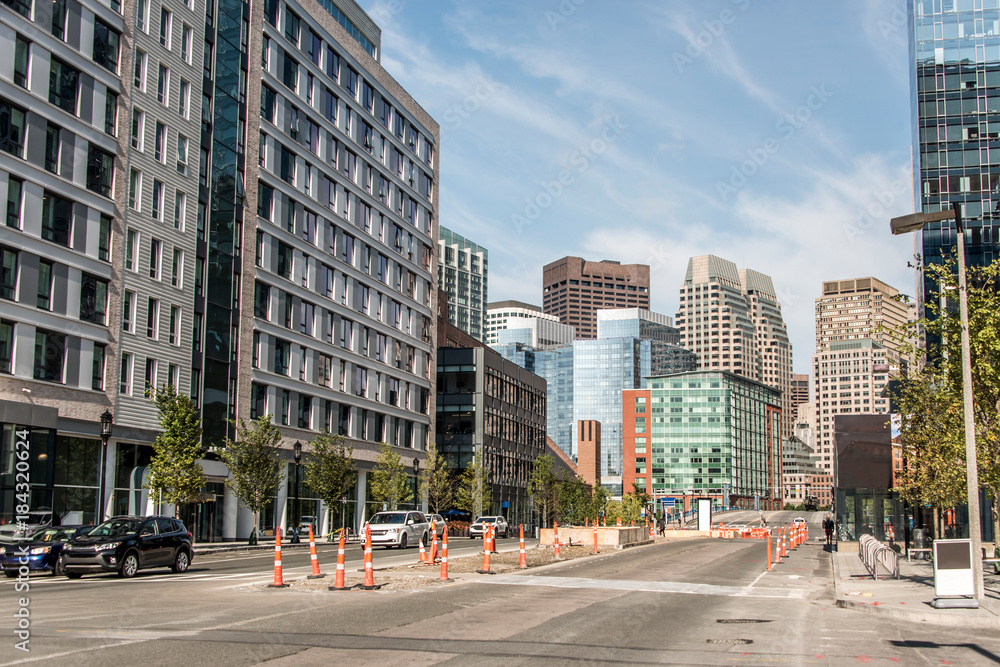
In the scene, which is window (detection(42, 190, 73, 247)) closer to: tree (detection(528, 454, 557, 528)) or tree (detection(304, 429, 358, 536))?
tree (detection(304, 429, 358, 536))

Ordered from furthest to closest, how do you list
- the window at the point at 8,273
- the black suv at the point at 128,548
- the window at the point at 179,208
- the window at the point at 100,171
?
1. the window at the point at 179,208
2. the window at the point at 100,171
3. the window at the point at 8,273
4. the black suv at the point at 128,548

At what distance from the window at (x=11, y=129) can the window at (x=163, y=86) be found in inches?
434

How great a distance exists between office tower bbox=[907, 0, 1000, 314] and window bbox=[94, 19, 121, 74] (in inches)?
3285

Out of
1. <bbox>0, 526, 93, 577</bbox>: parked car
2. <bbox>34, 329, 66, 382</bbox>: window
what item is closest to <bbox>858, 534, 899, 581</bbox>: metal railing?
→ <bbox>0, 526, 93, 577</bbox>: parked car

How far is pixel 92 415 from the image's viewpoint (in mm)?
45469

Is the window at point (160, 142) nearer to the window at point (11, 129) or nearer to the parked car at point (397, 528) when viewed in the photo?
the window at point (11, 129)

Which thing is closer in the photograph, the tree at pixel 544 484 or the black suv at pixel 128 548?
the black suv at pixel 128 548

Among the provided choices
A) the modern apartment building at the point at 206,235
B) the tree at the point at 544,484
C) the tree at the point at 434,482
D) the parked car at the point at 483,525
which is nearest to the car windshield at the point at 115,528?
the modern apartment building at the point at 206,235

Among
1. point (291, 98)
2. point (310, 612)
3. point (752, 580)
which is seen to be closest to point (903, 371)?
point (752, 580)

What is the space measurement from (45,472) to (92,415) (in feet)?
12.4

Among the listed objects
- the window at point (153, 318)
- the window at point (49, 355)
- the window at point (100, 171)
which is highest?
the window at point (100, 171)

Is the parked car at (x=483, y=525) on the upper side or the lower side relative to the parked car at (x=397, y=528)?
lower

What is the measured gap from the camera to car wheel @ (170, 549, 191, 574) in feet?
94.0

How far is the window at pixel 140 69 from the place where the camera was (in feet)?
167
